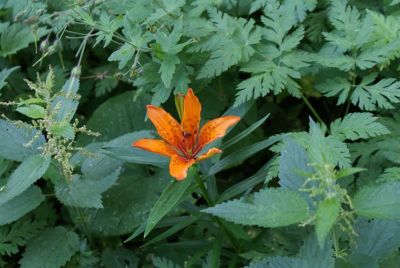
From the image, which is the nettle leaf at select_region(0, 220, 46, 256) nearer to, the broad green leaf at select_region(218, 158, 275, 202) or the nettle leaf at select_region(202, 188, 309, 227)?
the broad green leaf at select_region(218, 158, 275, 202)

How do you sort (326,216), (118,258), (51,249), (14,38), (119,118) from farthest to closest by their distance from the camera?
(14,38), (119,118), (118,258), (51,249), (326,216)

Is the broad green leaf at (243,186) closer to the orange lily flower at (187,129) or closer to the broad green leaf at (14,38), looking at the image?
the orange lily flower at (187,129)

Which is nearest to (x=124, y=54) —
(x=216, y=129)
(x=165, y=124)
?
(x=165, y=124)

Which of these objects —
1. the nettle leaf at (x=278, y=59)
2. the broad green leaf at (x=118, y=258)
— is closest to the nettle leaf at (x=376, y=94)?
the nettle leaf at (x=278, y=59)

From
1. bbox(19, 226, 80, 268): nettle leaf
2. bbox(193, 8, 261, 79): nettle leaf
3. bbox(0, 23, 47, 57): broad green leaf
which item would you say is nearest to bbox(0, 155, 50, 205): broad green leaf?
bbox(19, 226, 80, 268): nettle leaf

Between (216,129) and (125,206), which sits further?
(125,206)

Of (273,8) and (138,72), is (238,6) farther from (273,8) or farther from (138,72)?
(138,72)

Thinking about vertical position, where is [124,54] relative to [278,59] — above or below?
above

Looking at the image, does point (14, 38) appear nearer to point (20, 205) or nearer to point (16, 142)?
point (16, 142)
